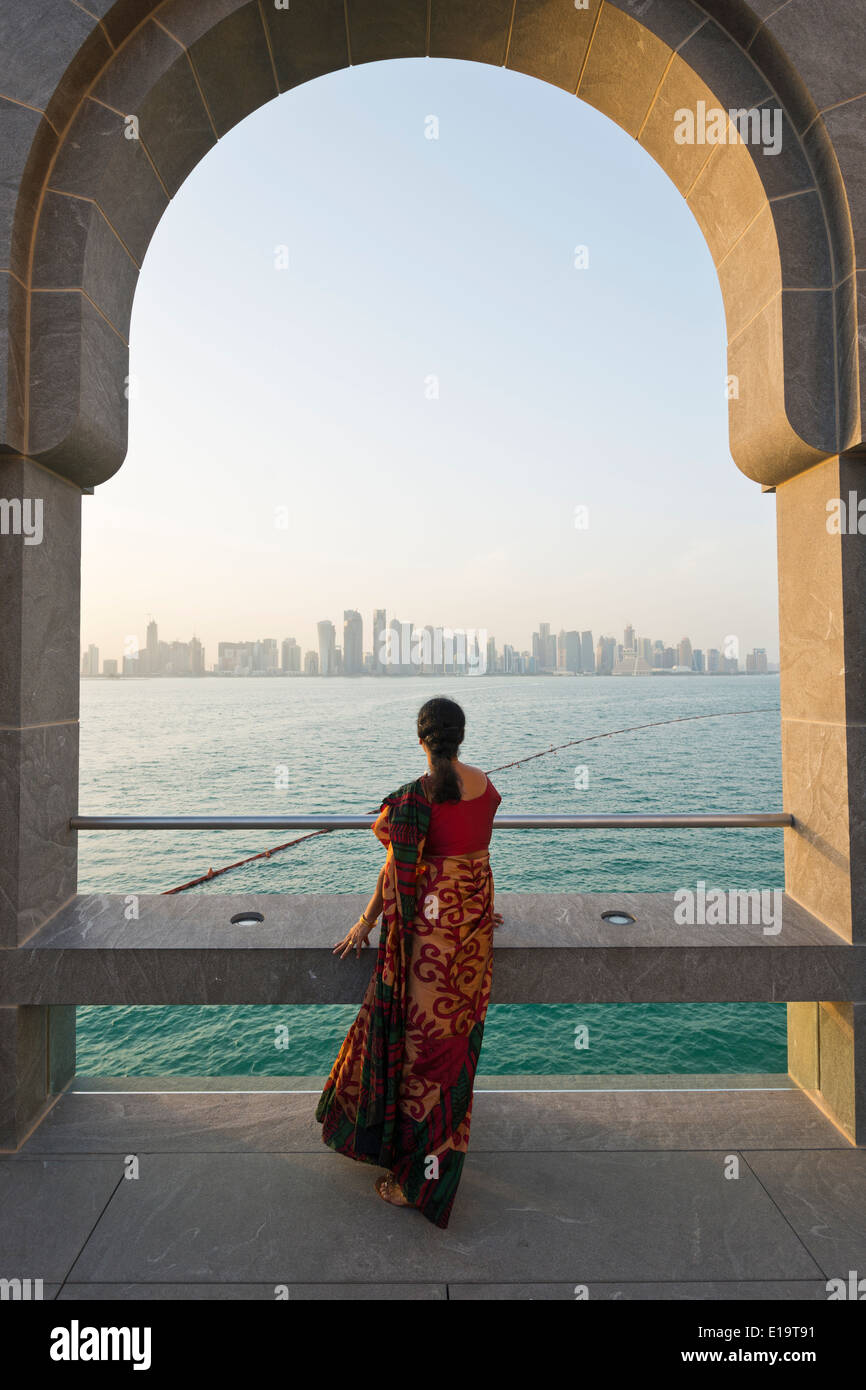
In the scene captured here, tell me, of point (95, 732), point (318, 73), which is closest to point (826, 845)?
point (318, 73)

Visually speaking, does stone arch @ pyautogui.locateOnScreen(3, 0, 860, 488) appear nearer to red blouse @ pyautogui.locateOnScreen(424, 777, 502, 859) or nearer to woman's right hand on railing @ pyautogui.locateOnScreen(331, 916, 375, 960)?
red blouse @ pyautogui.locateOnScreen(424, 777, 502, 859)

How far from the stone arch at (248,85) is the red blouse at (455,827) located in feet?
6.52

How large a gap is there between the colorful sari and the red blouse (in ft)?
0.11

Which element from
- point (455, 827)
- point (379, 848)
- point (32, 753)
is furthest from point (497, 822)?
point (379, 848)

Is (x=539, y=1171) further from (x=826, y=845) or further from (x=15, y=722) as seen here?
(x=15, y=722)

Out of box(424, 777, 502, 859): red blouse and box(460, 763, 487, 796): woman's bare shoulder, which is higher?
box(460, 763, 487, 796): woman's bare shoulder

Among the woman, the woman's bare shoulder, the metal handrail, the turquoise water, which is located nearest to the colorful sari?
the woman

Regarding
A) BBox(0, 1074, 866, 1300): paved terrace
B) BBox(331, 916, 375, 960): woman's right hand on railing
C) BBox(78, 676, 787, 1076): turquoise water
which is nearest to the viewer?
BBox(0, 1074, 866, 1300): paved terrace

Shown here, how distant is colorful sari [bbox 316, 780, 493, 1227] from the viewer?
7.59 feet

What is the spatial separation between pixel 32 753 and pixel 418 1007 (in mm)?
1865

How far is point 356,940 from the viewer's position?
2582 millimetres

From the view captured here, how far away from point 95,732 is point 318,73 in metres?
101

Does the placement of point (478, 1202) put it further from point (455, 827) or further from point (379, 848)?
point (379, 848)

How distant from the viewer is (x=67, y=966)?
107 inches
